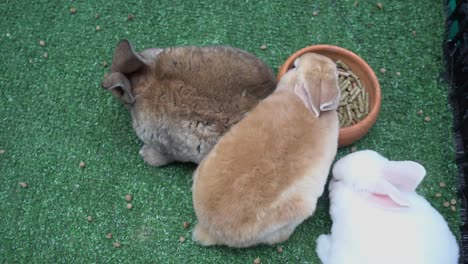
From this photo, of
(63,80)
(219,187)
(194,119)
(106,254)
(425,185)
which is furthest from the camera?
(63,80)

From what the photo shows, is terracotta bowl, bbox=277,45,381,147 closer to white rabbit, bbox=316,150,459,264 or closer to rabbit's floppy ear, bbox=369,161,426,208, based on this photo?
white rabbit, bbox=316,150,459,264

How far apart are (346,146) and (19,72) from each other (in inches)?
95.9

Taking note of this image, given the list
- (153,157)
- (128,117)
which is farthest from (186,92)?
(128,117)

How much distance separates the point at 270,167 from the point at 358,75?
120 centimetres

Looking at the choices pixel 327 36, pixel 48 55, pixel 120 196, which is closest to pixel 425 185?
pixel 327 36

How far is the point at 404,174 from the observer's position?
8.64 feet

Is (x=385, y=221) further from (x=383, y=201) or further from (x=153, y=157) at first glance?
(x=153, y=157)

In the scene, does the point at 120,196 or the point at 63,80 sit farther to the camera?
the point at 63,80

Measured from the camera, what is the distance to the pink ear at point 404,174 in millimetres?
2594

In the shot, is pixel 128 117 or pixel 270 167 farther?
pixel 128 117

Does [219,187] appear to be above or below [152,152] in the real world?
above

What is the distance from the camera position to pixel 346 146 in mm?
3299

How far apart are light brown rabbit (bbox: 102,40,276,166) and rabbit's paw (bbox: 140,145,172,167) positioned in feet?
0.53

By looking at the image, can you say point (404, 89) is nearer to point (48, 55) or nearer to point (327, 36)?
point (327, 36)
